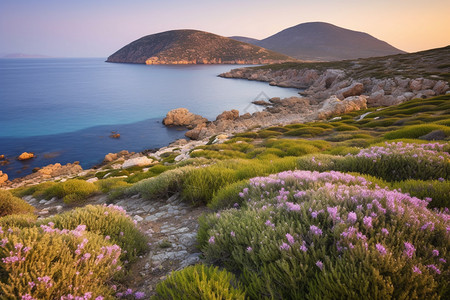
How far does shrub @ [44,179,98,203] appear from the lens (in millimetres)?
10752

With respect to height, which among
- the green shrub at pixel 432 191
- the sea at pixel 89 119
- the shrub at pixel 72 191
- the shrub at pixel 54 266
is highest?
the green shrub at pixel 432 191

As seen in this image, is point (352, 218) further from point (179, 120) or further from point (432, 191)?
point (179, 120)

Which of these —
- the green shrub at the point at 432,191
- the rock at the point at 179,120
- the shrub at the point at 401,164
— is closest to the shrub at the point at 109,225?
the green shrub at the point at 432,191

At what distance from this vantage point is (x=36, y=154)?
46.6m

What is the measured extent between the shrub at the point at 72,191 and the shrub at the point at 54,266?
27.1ft

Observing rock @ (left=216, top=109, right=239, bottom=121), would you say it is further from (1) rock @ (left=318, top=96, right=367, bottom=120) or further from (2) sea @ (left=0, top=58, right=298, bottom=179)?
(1) rock @ (left=318, top=96, right=367, bottom=120)

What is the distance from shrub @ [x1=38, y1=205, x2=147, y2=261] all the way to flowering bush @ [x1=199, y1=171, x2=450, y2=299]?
1.57 m

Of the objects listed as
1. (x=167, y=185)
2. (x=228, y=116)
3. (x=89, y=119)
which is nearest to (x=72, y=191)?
(x=167, y=185)

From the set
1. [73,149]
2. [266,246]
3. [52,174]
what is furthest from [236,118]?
[266,246]

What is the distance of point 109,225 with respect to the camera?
4.64 metres

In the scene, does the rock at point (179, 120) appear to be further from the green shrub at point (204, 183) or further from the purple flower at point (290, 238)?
the purple flower at point (290, 238)

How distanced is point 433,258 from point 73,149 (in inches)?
2293

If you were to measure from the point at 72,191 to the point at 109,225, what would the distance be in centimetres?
845

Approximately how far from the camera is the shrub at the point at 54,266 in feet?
8.57
